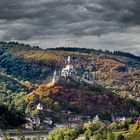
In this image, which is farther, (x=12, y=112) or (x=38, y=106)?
(x=38, y=106)

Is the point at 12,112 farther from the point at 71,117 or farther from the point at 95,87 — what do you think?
the point at 95,87

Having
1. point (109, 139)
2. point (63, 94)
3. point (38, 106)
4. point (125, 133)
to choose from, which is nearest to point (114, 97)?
point (63, 94)

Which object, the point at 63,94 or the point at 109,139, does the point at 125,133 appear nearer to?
the point at 109,139

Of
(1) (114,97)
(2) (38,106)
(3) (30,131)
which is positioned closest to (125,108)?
(1) (114,97)

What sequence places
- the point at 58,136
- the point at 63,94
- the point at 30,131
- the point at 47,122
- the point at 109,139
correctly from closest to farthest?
the point at 109,139, the point at 58,136, the point at 30,131, the point at 47,122, the point at 63,94

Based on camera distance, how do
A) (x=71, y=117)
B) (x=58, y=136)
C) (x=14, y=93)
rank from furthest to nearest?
(x=14, y=93), (x=71, y=117), (x=58, y=136)

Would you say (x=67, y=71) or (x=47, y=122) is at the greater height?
(x=67, y=71)

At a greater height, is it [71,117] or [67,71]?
[67,71]

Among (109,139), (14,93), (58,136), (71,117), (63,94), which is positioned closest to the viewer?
(109,139)

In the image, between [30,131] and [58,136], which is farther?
[30,131]
